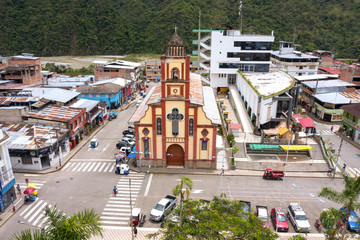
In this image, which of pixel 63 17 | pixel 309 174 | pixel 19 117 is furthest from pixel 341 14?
pixel 19 117

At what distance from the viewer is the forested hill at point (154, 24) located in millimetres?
144125

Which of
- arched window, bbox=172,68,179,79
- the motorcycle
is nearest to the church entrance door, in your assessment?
arched window, bbox=172,68,179,79

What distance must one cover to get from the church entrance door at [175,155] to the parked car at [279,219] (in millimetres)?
16145

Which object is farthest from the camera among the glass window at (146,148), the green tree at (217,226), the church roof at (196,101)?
the church roof at (196,101)

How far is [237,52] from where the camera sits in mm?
76875

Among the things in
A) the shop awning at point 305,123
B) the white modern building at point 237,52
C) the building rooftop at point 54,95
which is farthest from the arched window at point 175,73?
the white modern building at point 237,52

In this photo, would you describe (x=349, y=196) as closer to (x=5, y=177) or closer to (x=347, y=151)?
(x=347, y=151)

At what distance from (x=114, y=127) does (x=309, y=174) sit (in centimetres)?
A: 4098

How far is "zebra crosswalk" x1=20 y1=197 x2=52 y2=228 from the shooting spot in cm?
3231

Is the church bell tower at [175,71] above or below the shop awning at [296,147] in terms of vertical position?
above

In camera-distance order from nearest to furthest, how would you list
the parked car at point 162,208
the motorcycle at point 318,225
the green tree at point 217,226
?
the green tree at point 217,226 → the motorcycle at point 318,225 → the parked car at point 162,208

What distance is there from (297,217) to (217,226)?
1585 centimetres

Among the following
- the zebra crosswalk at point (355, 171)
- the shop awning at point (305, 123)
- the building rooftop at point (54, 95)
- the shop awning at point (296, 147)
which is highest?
the building rooftop at point (54, 95)

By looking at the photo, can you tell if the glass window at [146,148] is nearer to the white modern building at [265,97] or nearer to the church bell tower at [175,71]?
the church bell tower at [175,71]
